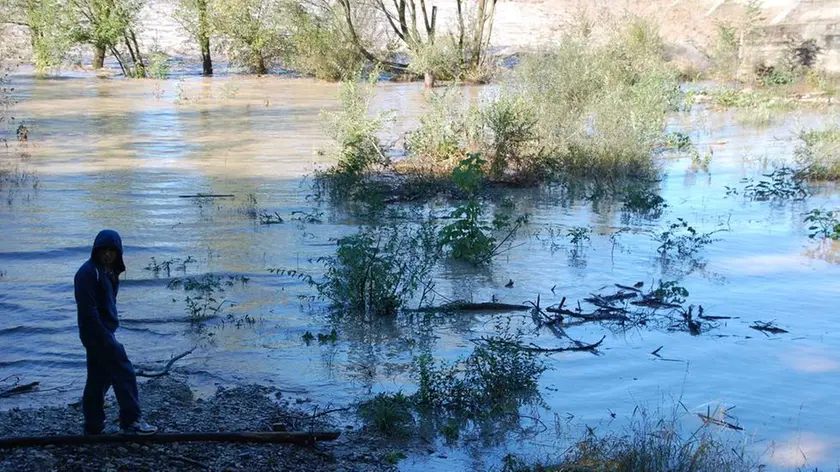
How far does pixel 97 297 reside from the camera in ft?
17.4

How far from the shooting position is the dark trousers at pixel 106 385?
17.6 feet

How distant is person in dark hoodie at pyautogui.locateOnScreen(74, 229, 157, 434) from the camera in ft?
17.2

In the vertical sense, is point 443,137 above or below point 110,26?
below

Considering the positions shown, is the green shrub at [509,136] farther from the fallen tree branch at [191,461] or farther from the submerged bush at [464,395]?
the fallen tree branch at [191,461]

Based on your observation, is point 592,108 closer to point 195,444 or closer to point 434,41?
point 195,444

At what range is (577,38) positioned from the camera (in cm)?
2161

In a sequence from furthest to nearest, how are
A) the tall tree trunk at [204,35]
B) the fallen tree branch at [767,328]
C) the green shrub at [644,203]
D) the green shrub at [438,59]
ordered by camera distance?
the tall tree trunk at [204,35]
the green shrub at [438,59]
the green shrub at [644,203]
the fallen tree branch at [767,328]

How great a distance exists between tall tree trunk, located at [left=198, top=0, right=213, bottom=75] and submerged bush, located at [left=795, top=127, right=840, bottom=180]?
22845 millimetres

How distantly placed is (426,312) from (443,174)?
5.83 metres

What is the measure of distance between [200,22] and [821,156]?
78.4 feet

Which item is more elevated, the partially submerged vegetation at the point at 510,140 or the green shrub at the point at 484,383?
the partially submerged vegetation at the point at 510,140

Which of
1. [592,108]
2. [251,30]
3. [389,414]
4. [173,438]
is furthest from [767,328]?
[251,30]

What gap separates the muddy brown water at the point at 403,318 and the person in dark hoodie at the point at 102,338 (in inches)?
45.9

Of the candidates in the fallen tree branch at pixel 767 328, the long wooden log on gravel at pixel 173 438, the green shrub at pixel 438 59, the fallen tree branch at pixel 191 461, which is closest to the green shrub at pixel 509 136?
the fallen tree branch at pixel 767 328
